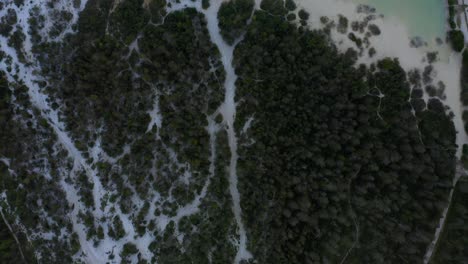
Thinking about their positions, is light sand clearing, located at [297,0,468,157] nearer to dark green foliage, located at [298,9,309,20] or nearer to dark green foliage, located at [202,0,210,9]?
dark green foliage, located at [298,9,309,20]

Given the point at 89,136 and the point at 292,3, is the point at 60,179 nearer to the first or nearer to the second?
the point at 89,136

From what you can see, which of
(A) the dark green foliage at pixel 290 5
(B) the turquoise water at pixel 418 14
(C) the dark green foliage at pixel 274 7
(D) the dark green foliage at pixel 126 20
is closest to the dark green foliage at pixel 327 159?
(C) the dark green foliage at pixel 274 7

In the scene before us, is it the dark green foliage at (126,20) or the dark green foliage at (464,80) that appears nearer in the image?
the dark green foliage at (126,20)

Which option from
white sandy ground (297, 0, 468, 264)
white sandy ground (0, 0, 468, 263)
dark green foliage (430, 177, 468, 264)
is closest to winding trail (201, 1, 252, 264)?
white sandy ground (0, 0, 468, 263)

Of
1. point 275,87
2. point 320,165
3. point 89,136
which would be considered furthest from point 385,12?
point 89,136

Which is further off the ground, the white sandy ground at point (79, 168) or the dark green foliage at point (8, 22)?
the dark green foliage at point (8, 22)

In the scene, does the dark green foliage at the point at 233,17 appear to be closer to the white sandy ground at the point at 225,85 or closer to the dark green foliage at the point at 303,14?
the white sandy ground at the point at 225,85
